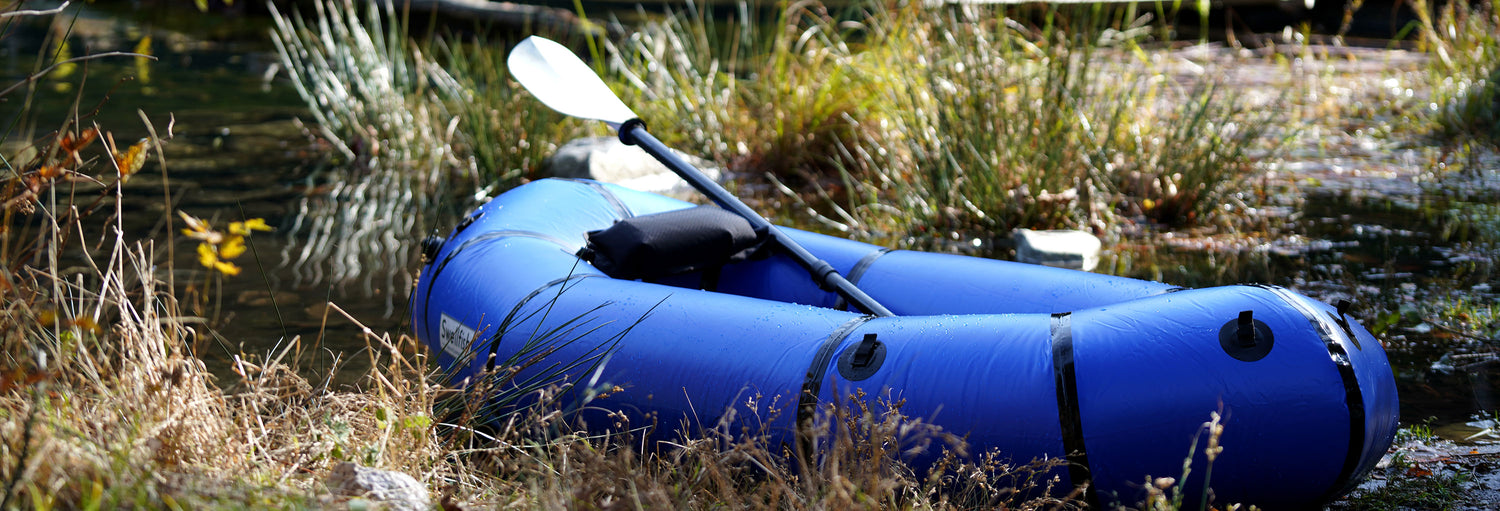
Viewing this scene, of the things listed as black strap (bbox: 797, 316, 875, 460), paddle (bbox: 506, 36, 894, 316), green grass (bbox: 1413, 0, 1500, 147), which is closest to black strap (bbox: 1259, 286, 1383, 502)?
black strap (bbox: 797, 316, 875, 460)

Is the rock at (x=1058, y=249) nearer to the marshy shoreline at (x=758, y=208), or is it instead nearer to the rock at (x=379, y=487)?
the marshy shoreline at (x=758, y=208)

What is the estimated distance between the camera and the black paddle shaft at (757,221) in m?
3.17

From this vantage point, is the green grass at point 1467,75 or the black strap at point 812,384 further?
the green grass at point 1467,75

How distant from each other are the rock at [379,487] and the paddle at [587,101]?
1671 millimetres

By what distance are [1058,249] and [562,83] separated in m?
2.09

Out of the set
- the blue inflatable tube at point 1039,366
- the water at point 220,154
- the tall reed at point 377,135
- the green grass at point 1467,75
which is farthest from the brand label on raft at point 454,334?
the green grass at point 1467,75

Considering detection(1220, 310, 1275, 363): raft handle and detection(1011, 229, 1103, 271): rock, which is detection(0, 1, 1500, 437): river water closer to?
detection(1011, 229, 1103, 271): rock

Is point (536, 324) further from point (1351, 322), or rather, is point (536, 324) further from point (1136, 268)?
point (1136, 268)

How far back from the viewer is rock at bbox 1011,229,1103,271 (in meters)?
4.65

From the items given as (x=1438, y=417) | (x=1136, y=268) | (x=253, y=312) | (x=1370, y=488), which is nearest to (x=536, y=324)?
(x=253, y=312)

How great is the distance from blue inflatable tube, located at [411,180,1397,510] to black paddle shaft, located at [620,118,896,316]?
0.25m

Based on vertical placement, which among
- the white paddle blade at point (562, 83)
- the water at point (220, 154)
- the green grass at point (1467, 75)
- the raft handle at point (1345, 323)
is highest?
the white paddle blade at point (562, 83)

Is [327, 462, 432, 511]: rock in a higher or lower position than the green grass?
higher

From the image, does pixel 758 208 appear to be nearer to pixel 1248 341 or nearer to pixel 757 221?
pixel 757 221
